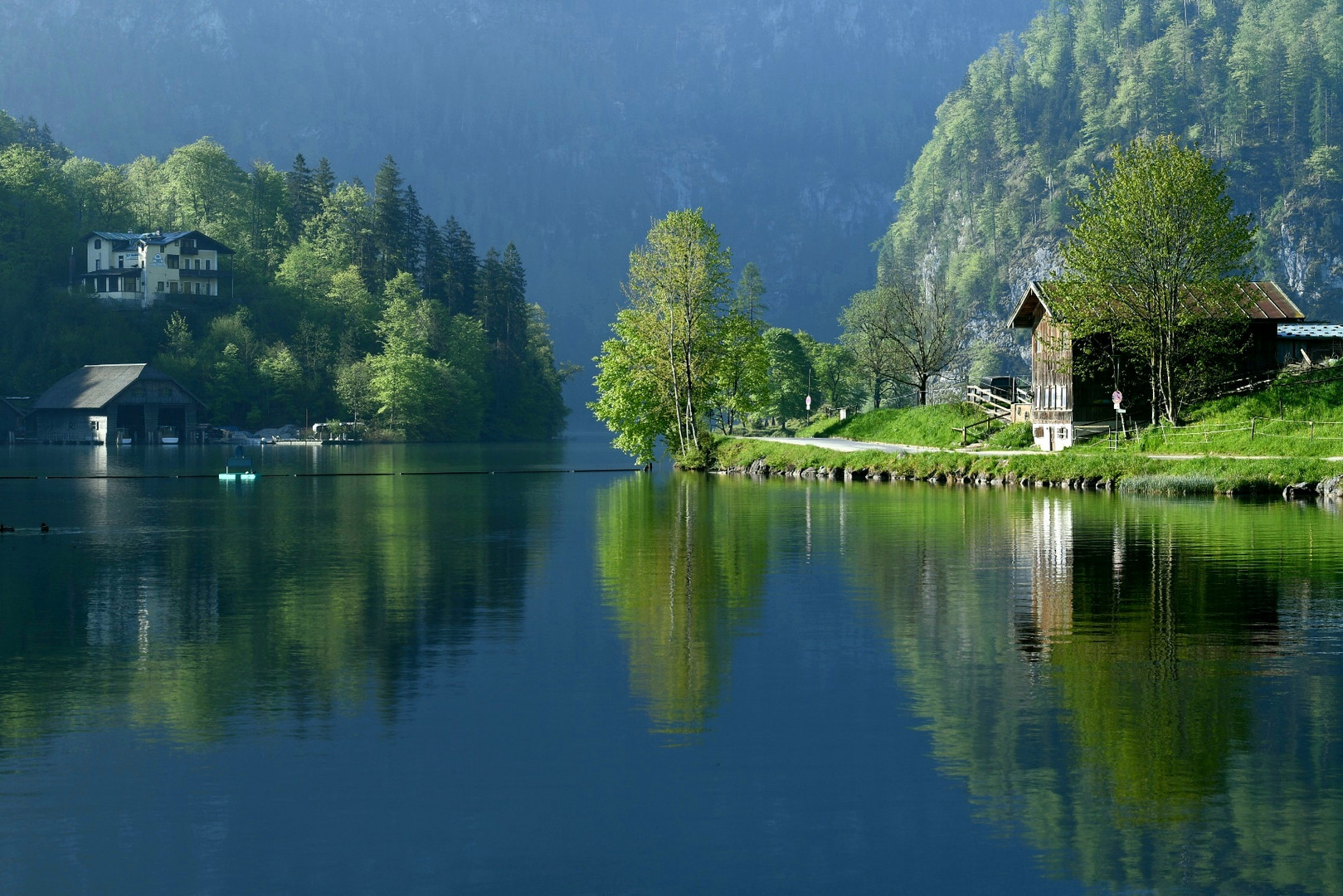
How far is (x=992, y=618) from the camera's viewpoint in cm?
2808

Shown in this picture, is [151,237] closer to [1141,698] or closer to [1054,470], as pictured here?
[1054,470]

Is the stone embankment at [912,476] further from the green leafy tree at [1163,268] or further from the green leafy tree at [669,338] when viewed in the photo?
the green leafy tree at [1163,268]

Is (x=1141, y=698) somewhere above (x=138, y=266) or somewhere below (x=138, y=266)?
below

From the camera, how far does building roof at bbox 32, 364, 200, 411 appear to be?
526ft

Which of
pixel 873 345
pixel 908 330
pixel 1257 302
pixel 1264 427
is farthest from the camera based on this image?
pixel 908 330

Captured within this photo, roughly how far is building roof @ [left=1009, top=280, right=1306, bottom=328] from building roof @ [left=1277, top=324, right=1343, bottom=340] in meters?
1.25

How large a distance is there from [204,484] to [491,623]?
2219 inches

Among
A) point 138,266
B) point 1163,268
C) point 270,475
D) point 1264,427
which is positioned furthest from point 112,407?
point 1264,427

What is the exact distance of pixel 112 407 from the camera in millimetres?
160250

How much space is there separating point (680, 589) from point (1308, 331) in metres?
66.3

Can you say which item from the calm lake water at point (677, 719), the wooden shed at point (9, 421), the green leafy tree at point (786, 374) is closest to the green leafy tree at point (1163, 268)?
the calm lake water at point (677, 719)

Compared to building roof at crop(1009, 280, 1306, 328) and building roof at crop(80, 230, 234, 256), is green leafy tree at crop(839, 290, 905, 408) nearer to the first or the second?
building roof at crop(1009, 280, 1306, 328)

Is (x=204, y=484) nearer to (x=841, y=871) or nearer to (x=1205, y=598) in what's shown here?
(x=1205, y=598)

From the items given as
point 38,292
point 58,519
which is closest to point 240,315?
point 38,292
